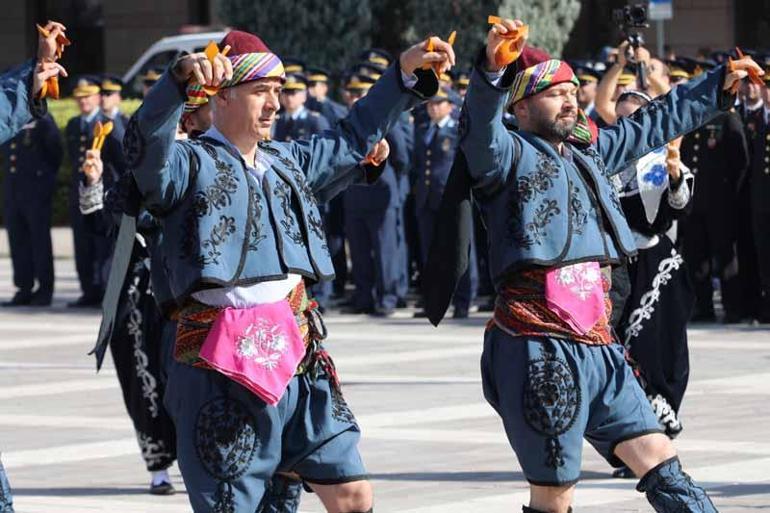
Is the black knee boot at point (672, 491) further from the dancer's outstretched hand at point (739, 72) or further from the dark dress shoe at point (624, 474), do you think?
the dark dress shoe at point (624, 474)

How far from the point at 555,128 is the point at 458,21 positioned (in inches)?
748

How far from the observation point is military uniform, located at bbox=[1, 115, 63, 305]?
19.2 metres

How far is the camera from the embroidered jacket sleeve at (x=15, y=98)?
6488mm

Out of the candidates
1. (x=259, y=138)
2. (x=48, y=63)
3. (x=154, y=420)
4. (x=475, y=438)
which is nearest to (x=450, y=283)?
(x=259, y=138)

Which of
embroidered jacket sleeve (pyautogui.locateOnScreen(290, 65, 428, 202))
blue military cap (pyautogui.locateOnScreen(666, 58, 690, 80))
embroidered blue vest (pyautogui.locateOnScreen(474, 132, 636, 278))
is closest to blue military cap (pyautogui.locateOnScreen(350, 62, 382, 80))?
blue military cap (pyautogui.locateOnScreen(666, 58, 690, 80))

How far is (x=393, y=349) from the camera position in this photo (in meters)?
14.9

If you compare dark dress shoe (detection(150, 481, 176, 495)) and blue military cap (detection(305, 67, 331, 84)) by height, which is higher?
blue military cap (detection(305, 67, 331, 84))

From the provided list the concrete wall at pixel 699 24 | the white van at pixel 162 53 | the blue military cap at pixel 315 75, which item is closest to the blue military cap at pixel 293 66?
the blue military cap at pixel 315 75

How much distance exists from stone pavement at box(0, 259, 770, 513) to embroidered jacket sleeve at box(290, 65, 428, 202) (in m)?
2.39

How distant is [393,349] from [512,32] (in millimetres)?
8728

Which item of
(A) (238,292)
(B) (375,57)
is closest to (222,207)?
(A) (238,292)

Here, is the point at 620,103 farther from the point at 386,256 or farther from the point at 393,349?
the point at 386,256

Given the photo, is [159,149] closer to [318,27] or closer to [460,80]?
[460,80]

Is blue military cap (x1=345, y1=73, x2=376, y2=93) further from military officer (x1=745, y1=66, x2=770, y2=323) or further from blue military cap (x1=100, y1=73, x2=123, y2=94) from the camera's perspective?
military officer (x1=745, y1=66, x2=770, y2=323)
